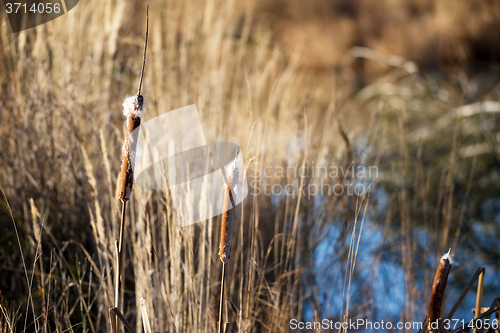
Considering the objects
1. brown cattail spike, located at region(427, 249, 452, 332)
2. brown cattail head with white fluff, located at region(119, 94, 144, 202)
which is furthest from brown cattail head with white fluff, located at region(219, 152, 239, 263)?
brown cattail spike, located at region(427, 249, 452, 332)

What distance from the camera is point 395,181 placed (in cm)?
188

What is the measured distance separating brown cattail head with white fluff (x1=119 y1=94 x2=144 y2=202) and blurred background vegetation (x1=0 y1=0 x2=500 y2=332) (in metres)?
0.17

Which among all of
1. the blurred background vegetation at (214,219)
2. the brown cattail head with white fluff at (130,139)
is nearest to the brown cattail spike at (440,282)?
the blurred background vegetation at (214,219)

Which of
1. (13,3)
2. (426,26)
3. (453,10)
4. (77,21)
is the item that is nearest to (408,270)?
(77,21)

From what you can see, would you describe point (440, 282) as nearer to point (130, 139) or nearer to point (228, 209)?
point (228, 209)

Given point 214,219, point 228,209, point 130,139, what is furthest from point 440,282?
point 214,219

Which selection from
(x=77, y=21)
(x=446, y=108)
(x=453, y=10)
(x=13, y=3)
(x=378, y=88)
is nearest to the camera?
(x=77, y=21)

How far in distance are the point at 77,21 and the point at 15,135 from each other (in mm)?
547

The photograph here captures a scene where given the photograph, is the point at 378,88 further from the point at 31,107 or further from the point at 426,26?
the point at 31,107

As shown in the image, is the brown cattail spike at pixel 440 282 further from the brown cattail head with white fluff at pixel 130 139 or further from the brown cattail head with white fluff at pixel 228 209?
the brown cattail head with white fluff at pixel 130 139

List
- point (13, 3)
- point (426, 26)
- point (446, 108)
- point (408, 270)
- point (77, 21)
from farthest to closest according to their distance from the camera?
1. point (426, 26)
2. point (446, 108)
3. point (13, 3)
4. point (77, 21)
5. point (408, 270)

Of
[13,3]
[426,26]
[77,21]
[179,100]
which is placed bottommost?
[179,100]

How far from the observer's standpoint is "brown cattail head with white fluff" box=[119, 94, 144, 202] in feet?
1.10

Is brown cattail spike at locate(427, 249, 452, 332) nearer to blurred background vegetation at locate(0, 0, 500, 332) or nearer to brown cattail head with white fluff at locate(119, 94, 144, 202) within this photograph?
blurred background vegetation at locate(0, 0, 500, 332)
